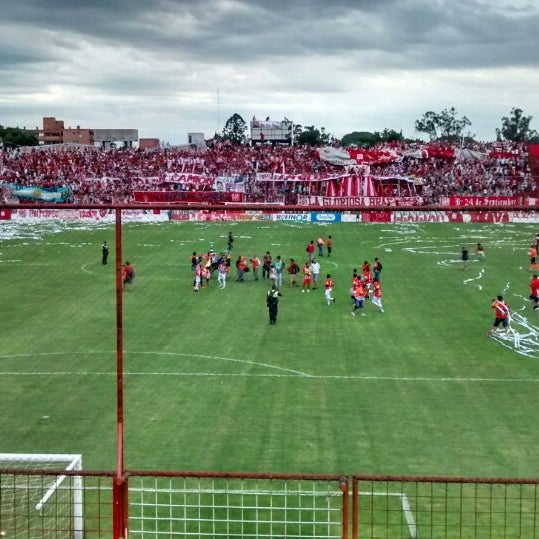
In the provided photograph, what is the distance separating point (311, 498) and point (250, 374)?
8.62 metres

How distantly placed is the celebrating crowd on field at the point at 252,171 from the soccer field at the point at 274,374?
3993 centimetres

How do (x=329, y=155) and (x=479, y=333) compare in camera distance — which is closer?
(x=479, y=333)

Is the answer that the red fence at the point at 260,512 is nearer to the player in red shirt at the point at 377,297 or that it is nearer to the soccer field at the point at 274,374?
the soccer field at the point at 274,374

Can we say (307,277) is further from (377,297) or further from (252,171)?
(252,171)

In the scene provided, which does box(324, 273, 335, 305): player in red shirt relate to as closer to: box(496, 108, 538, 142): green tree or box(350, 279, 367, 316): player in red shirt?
box(350, 279, 367, 316): player in red shirt

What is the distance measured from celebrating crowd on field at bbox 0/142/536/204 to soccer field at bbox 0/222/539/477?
39933mm

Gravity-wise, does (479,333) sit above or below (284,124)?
below

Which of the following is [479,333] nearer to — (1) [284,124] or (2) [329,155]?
(2) [329,155]

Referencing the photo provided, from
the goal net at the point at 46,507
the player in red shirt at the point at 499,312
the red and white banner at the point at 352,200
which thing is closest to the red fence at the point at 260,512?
the goal net at the point at 46,507

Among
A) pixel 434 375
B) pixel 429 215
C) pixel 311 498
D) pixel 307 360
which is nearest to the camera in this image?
pixel 311 498

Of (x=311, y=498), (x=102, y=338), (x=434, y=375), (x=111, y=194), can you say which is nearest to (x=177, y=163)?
(x=111, y=194)

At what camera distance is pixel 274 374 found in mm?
22609

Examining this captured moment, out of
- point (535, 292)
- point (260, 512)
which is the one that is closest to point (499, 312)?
point (535, 292)

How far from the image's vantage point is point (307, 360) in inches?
955
